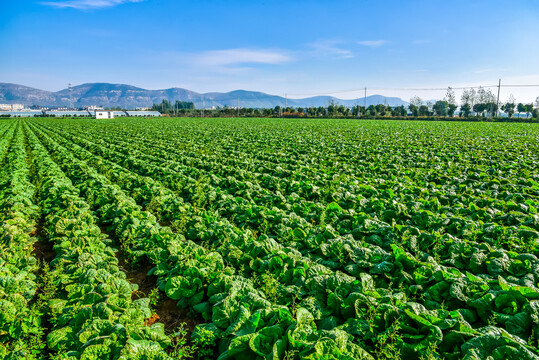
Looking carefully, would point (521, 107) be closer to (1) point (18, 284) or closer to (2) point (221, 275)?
(2) point (221, 275)

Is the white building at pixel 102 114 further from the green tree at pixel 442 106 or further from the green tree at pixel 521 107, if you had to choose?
the green tree at pixel 521 107

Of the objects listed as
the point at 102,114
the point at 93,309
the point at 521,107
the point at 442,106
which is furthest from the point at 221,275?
the point at 442,106

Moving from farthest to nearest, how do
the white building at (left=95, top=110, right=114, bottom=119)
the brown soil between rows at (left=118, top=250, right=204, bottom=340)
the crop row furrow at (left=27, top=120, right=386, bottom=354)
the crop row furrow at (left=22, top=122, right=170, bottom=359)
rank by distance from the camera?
the white building at (left=95, top=110, right=114, bottom=119), the brown soil between rows at (left=118, top=250, right=204, bottom=340), the crop row furrow at (left=27, top=120, right=386, bottom=354), the crop row furrow at (left=22, top=122, right=170, bottom=359)

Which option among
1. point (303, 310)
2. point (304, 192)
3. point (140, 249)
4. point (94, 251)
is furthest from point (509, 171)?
point (94, 251)

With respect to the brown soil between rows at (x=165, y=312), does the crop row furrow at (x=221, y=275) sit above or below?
above

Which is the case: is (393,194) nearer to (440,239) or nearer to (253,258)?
(440,239)

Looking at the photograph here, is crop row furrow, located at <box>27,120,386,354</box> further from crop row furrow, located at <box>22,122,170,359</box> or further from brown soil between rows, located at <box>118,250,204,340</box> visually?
crop row furrow, located at <box>22,122,170,359</box>

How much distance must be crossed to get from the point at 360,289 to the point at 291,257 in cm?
115

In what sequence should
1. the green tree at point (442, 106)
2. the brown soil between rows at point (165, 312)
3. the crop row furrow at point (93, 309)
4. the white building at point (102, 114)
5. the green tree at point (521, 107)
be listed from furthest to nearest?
1. the green tree at point (442, 106)
2. the green tree at point (521, 107)
3. the white building at point (102, 114)
4. the brown soil between rows at point (165, 312)
5. the crop row furrow at point (93, 309)

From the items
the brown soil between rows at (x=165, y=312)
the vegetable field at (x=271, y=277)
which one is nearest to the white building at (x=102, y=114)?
the vegetable field at (x=271, y=277)

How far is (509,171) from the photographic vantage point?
11969 millimetres

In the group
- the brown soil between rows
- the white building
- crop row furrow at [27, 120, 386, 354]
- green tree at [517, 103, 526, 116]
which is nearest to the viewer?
crop row furrow at [27, 120, 386, 354]

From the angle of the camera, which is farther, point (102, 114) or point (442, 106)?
point (442, 106)

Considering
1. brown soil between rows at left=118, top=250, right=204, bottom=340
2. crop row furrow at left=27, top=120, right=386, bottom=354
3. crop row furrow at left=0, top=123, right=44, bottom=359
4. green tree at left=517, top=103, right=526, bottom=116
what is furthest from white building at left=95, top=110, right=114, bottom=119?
green tree at left=517, top=103, right=526, bottom=116
